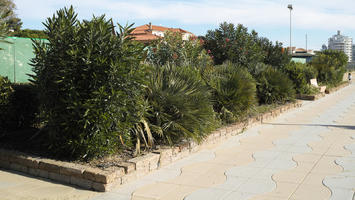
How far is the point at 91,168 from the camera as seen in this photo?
14.6ft

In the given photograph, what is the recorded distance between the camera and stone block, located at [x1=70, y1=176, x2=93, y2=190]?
169 inches

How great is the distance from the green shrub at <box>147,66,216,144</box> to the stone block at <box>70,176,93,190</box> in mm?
1646

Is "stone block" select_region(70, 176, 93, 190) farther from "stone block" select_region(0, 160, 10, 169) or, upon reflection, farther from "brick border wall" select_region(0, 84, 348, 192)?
"stone block" select_region(0, 160, 10, 169)

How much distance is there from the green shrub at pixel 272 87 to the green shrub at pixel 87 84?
283 inches

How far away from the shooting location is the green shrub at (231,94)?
809 cm

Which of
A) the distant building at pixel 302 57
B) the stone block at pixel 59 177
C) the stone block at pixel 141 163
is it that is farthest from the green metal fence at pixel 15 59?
the distant building at pixel 302 57

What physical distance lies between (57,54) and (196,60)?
5.02 metres

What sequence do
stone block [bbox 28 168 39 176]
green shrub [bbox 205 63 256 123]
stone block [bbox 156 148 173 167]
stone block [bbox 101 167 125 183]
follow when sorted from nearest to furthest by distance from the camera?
stone block [bbox 101 167 125 183] → stone block [bbox 28 168 39 176] → stone block [bbox 156 148 173 167] → green shrub [bbox 205 63 256 123]

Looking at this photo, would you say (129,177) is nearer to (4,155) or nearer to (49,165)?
(49,165)

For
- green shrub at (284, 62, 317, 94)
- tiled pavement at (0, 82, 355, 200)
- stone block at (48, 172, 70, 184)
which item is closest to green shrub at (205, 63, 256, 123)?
tiled pavement at (0, 82, 355, 200)

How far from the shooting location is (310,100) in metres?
15.4

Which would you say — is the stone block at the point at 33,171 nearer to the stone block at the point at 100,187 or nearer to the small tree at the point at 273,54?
the stone block at the point at 100,187

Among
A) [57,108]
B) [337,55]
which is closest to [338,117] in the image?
[57,108]

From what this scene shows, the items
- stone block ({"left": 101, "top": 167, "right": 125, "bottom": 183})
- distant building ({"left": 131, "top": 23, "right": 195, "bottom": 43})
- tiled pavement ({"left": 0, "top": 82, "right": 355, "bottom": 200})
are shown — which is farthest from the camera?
distant building ({"left": 131, "top": 23, "right": 195, "bottom": 43})
